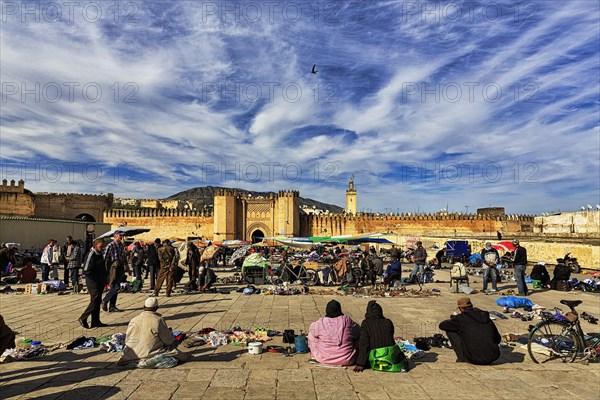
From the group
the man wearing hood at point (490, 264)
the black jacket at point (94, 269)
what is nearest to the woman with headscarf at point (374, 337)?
the black jacket at point (94, 269)

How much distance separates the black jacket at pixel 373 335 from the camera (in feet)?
14.5

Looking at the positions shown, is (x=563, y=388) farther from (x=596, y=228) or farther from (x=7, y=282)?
(x=596, y=228)

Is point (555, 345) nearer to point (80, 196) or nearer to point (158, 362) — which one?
point (158, 362)

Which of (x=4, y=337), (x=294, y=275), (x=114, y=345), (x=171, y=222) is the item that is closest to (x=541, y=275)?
(x=294, y=275)

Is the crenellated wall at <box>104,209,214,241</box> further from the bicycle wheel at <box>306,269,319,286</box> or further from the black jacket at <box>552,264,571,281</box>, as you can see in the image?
the black jacket at <box>552,264,571,281</box>

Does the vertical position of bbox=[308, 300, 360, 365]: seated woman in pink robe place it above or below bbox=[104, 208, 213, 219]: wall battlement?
below

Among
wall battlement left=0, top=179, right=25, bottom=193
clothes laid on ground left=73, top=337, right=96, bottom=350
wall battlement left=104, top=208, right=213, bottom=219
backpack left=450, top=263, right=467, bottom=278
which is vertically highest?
wall battlement left=0, top=179, right=25, bottom=193

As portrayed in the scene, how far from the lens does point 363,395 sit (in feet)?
12.3

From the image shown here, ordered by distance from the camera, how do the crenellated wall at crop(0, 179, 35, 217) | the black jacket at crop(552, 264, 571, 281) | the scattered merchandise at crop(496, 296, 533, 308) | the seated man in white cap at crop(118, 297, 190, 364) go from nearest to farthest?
the seated man in white cap at crop(118, 297, 190, 364), the scattered merchandise at crop(496, 296, 533, 308), the black jacket at crop(552, 264, 571, 281), the crenellated wall at crop(0, 179, 35, 217)

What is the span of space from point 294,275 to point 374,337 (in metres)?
7.86

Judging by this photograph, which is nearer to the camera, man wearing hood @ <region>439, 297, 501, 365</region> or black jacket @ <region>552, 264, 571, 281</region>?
man wearing hood @ <region>439, 297, 501, 365</region>

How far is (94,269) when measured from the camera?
6582 mm

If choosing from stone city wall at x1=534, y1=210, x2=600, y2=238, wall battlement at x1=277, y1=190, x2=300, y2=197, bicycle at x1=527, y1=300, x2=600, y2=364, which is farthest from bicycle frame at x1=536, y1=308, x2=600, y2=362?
wall battlement at x1=277, y1=190, x2=300, y2=197

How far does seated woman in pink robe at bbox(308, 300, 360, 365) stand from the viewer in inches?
178
